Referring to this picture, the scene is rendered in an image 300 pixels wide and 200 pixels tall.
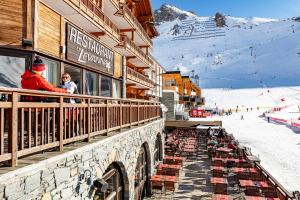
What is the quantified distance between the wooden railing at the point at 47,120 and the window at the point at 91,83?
277cm

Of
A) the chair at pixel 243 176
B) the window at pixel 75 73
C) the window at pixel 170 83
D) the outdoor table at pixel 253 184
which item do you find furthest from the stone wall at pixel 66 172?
the window at pixel 170 83

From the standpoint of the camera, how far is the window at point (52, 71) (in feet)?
33.3

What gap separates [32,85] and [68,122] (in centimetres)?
106

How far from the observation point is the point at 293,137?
3853cm

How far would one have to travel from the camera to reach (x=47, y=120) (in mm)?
5504

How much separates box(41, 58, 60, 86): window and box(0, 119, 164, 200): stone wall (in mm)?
3171

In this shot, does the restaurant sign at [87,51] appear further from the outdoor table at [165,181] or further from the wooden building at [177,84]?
the wooden building at [177,84]

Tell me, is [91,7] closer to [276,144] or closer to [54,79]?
[54,79]

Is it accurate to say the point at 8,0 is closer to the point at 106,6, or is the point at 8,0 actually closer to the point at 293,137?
the point at 106,6

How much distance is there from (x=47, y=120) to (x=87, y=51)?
26.5 feet

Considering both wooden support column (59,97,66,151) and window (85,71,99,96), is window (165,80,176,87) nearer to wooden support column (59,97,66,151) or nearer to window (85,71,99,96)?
window (85,71,99,96)

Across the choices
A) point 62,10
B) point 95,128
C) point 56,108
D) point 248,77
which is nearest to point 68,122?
point 56,108

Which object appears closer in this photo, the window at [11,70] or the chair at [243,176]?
the window at [11,70]

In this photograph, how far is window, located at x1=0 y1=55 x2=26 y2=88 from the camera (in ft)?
28.6
